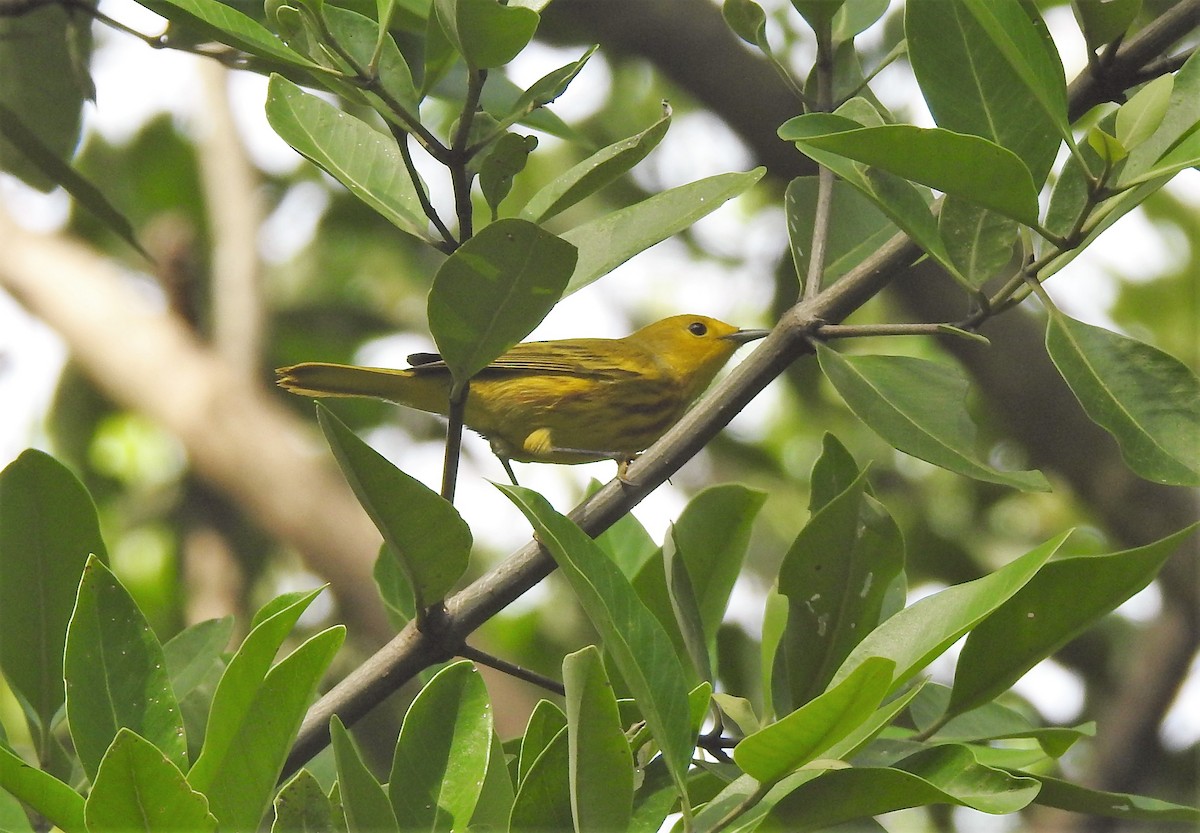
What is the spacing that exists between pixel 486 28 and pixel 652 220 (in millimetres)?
401

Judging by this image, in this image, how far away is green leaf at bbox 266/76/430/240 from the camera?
1784mm

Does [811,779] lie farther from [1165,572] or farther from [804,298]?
[1165,572]

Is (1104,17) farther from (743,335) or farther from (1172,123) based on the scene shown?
(743,335)

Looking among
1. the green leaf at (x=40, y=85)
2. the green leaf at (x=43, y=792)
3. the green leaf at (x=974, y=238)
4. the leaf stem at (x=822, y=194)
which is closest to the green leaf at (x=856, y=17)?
the leaf stem at (x=822, y=194)

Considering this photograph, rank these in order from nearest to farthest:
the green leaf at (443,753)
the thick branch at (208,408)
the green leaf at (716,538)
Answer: the green leaf at (443,753) < the green leaf at (716,538) < the thick branch at (208,408)

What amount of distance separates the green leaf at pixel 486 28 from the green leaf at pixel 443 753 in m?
0.78

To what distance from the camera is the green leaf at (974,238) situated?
1.63 m

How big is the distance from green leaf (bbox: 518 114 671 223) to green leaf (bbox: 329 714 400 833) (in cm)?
69

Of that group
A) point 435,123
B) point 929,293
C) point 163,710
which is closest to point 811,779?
point 163,710

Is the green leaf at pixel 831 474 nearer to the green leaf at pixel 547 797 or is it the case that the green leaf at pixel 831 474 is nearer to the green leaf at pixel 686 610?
the green leaf at pixel 686 610

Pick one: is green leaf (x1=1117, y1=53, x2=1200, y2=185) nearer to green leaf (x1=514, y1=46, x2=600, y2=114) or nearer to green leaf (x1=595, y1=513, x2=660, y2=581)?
green leaf (x1=514, y1=46, x2=600, y2=114)

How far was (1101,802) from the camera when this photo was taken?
66.1 inches

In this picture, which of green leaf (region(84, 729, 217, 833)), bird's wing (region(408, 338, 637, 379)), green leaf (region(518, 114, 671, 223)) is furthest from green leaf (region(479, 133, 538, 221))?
bird's wing (region(408, 338, 637, 379))

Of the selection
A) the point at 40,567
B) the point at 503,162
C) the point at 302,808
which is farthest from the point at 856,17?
the point at 40,567
